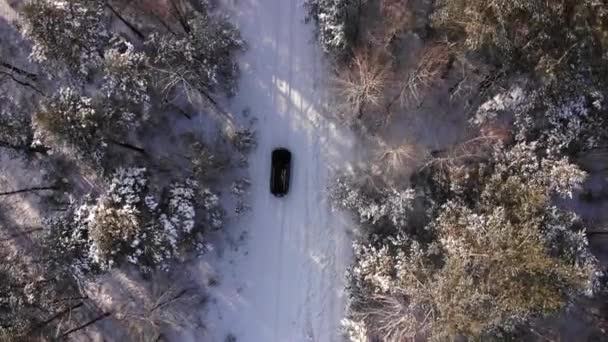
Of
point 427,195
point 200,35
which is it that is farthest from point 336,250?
point 200,35

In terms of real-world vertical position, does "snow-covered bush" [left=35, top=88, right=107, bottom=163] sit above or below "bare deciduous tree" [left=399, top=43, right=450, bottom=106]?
below

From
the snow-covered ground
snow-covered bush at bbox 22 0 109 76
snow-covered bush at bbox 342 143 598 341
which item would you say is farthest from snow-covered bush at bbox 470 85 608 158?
snow-covered bush at bbox 22 0 109 76

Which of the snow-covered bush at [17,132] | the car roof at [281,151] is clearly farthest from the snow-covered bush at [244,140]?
the snow-covered bush at [17,132]

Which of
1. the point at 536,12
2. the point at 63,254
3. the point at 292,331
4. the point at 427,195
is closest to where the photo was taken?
the point at 536,12

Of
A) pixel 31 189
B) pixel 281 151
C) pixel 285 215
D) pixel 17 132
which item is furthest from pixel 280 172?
pixel 31 189

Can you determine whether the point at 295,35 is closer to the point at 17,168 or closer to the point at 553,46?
the point at 553,46

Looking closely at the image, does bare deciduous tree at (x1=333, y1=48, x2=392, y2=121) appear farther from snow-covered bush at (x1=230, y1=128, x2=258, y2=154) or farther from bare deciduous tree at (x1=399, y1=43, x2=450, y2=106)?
snow-covered bush at (x1=230, y1=128, x2=258, y2=154)

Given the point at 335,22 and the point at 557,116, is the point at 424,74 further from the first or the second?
the point at 557,116
